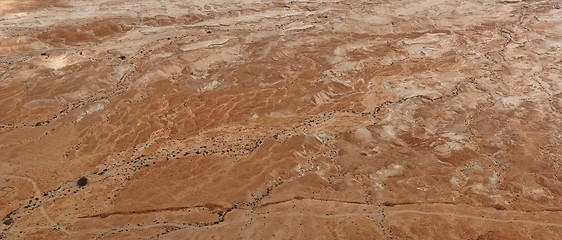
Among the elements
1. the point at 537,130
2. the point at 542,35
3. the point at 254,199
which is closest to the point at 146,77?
the point at 254,199

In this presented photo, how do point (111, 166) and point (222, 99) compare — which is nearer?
point (111, 166)

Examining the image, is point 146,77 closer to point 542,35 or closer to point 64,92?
point 64,92

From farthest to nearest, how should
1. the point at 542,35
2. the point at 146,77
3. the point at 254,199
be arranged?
A: the point at 542,35
the point at 146,77
the point at 254,199

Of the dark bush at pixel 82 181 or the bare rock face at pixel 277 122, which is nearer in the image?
the bare rock face at pixel 277 122

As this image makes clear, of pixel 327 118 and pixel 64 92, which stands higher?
pixel 64 92

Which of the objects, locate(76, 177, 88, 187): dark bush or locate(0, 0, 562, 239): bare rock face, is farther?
locate(76, 177, 88, 187): dark bush

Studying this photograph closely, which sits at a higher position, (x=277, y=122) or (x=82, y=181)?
(x=82, y=181)

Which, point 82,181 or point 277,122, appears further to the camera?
point 277,122

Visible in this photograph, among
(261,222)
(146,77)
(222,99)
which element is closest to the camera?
(261,222)
